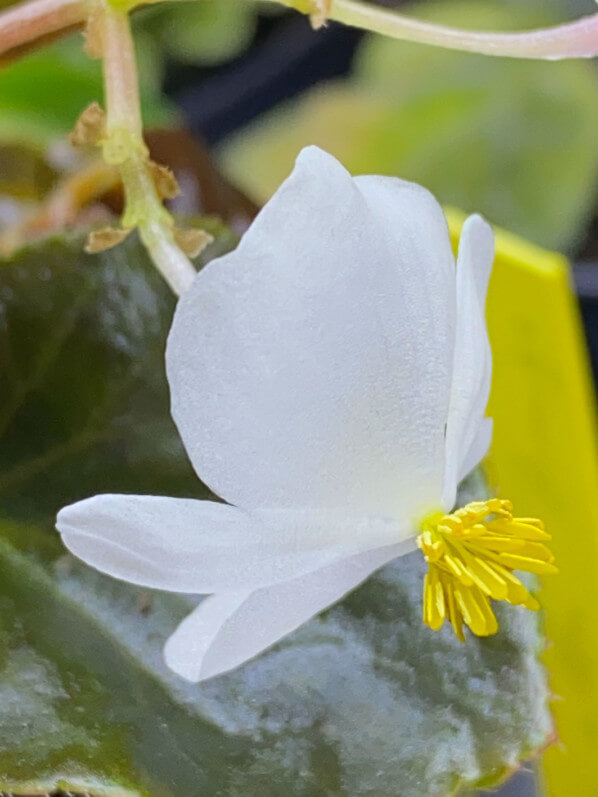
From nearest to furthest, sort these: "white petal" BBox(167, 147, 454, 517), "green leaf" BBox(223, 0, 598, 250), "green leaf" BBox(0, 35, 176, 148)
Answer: "white petal" BBox(167, 147, 454, 517) < "green leaf" BBox(0, 35, 176, 148) < "green leaf" BBox(223, 0, 598, 250)

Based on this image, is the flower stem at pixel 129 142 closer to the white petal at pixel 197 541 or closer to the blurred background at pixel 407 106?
the white petal at pixel 197 541

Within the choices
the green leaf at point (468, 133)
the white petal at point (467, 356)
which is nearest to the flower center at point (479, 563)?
the white petal at point (467, 356)

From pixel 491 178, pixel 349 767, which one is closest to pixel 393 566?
pixel 349 767

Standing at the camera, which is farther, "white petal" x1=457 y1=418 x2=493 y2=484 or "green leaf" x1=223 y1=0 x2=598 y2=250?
"green leaf" x1=223 y1=0 x2=598 y2=250

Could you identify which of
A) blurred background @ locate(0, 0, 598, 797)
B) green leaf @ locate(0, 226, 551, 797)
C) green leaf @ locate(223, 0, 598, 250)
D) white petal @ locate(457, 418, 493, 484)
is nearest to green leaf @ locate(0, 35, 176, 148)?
blurred background @ locate(0, 0, 598, 797)

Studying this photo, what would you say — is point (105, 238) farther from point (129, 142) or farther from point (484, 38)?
point (484, 38)

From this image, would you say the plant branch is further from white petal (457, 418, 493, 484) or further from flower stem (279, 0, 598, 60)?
white petal (457, 418, 493, 484)

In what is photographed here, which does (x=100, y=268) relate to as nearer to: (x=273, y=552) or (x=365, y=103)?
(x=273, y=552)
